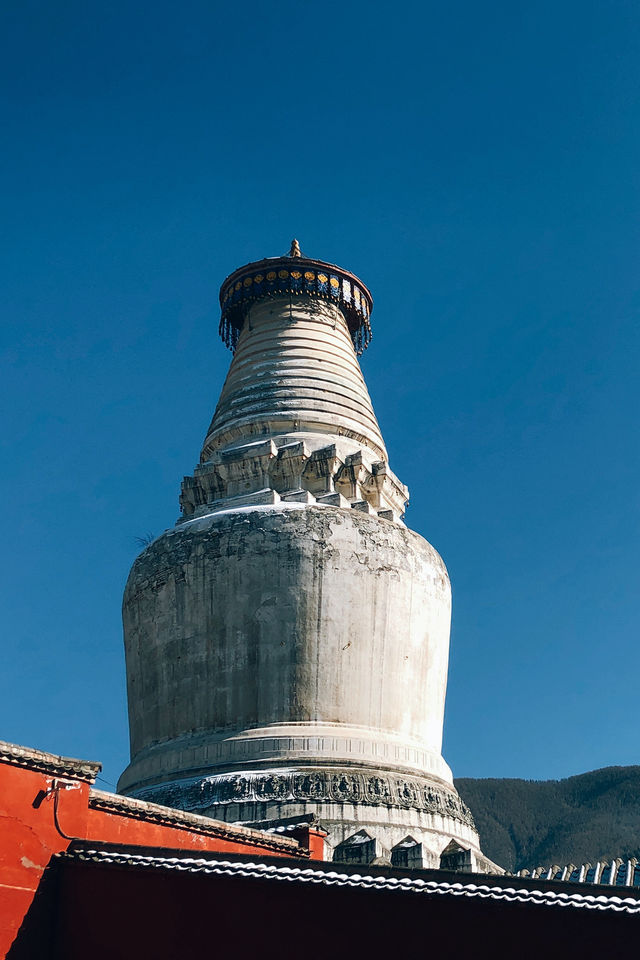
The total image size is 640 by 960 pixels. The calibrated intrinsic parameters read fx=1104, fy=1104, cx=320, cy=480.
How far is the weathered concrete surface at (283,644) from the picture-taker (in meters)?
19.4

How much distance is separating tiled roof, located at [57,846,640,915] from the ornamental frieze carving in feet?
22.3

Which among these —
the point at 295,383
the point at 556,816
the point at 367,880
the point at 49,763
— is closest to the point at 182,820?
the point at 49,763

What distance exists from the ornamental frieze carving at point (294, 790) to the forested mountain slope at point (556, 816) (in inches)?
1372

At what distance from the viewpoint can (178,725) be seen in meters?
19.9

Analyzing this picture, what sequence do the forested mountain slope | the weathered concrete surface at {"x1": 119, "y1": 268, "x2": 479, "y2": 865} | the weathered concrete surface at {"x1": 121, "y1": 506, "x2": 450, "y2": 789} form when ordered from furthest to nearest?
1. the forested mountain slope
2. the weathered concrete surface at {"x1": 121, "y1": 506, "x2": 450, "y2": 789}
3. the weathered concrete surface at {"x1": 119, "y1": 268, "x2": 479, "y2": 865}

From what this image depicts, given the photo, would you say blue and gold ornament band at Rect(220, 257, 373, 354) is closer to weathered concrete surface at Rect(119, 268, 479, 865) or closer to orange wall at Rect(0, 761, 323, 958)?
weathered concrete surface at Rect(119, 268, 479, 865)

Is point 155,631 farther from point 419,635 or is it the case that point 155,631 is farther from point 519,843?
point 519,843

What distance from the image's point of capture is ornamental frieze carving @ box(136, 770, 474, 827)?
18.2m

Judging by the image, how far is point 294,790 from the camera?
18156 millimetres

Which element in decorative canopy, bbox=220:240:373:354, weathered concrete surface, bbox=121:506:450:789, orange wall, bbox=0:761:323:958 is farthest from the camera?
decorative canopy, bbox=220:240:373:354

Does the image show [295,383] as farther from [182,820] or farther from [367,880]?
[367,880]

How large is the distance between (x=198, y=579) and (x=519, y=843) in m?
40.8

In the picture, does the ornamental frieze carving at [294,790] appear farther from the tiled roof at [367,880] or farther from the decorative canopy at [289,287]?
the decorative canopy at [289,287]

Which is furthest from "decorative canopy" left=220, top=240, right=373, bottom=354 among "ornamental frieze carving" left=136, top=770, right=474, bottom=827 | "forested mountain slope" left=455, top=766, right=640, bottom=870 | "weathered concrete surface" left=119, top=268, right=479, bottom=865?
"forested mountain slope" left=455, top=766, right=640, bottom=870
